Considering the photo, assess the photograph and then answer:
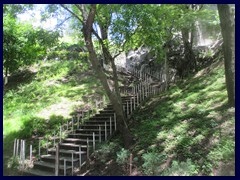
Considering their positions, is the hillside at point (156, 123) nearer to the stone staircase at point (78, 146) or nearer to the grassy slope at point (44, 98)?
the grassy slope at point (44, 98)

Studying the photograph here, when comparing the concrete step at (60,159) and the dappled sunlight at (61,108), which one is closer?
the concrete step at (60,159)

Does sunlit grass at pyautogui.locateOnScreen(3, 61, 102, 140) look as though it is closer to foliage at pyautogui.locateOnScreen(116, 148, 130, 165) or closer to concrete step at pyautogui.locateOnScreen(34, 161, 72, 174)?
concrete step at pyautogui.locateOnScreen(34, 161, 72, 174)

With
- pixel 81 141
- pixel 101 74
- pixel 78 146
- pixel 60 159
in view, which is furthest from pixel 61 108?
pixel 101 74

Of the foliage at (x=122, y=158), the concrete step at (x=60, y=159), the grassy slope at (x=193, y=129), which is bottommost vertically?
the concrete step at (x=60, y=159)

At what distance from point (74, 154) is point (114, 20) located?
16.3 feet

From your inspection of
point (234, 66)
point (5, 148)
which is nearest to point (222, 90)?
point (234, 66)

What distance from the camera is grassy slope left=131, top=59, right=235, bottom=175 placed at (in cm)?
680

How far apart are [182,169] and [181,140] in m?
1.44

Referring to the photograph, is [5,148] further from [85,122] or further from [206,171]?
[206,171]

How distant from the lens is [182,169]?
6648mm

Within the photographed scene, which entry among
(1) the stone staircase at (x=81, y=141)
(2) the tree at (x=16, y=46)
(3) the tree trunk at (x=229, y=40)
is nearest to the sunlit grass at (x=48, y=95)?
(2) the tree at (x=16, y=46)

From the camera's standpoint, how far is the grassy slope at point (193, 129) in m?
6.80

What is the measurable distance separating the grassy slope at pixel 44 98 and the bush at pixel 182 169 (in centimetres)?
572

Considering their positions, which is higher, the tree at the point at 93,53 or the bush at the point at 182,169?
the tree at the point at 93,53
